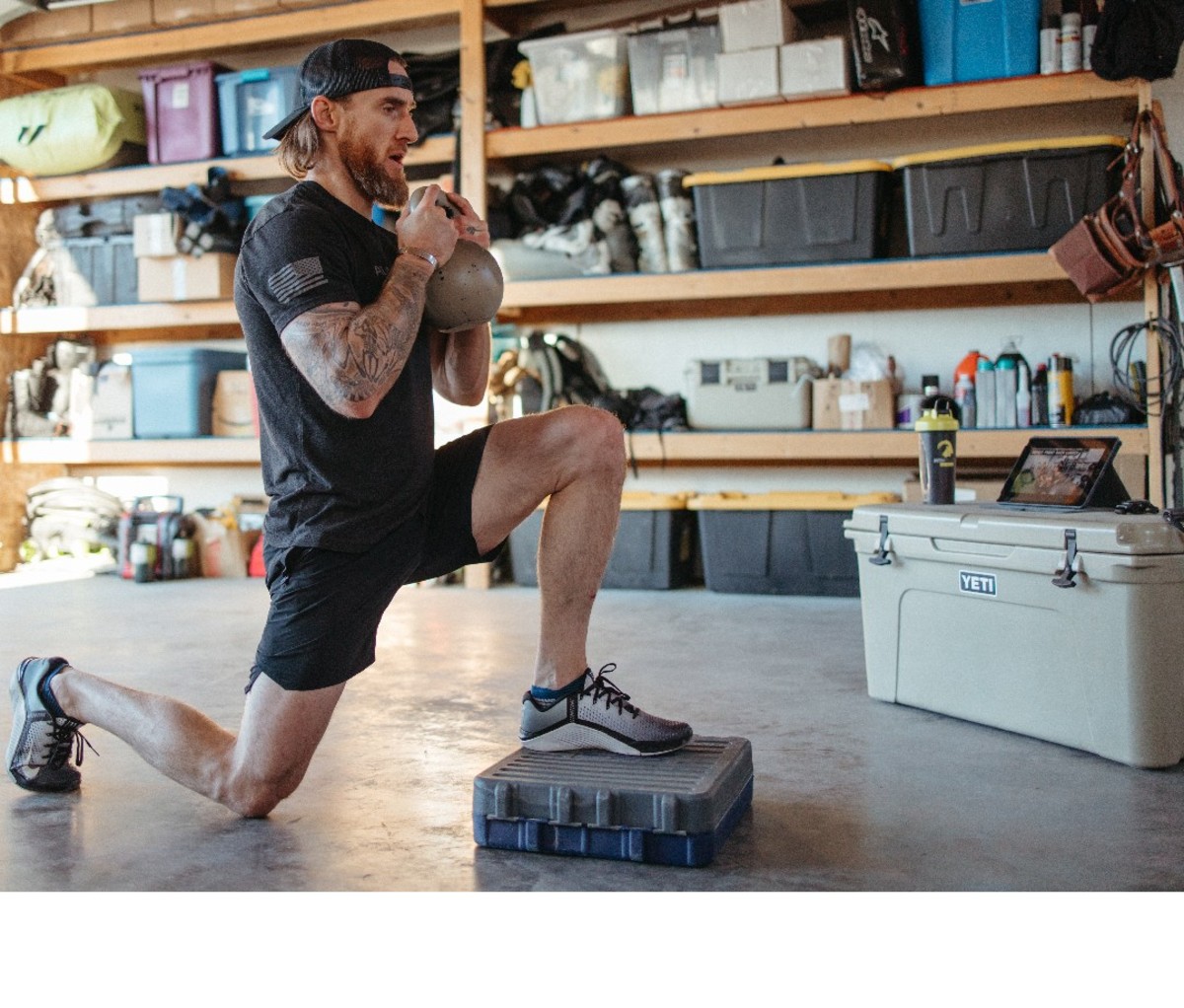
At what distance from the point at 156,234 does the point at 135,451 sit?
4.21 feet

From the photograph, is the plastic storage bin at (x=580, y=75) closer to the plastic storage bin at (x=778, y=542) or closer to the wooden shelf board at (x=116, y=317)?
the plastic storage bin at (x=778, y=542)

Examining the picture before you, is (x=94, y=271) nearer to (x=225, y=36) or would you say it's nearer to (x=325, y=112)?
(x=225, y=36)

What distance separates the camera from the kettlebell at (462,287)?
2.35m

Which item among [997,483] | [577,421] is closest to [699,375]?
[997,483]

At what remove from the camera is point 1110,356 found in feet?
18.3

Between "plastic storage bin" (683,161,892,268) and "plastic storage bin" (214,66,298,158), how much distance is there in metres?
2.54

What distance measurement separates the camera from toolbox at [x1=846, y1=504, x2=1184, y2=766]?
2543 mm

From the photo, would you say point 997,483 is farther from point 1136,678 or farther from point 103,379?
point 103,379

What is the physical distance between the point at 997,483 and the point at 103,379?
5.19 metres

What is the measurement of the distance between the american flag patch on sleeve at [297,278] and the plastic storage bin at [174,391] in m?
5.25

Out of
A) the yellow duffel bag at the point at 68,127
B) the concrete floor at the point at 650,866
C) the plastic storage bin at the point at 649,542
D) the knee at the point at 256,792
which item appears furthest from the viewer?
the yellow duffel bag at the point at 68,127

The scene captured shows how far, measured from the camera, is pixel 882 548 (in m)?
3.26

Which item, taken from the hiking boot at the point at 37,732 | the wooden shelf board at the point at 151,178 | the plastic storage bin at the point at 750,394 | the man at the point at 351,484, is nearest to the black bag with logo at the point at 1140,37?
the plastic storage bin at the point at 750,394

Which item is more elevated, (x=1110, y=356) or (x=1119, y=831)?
(x=1110, y=356)
